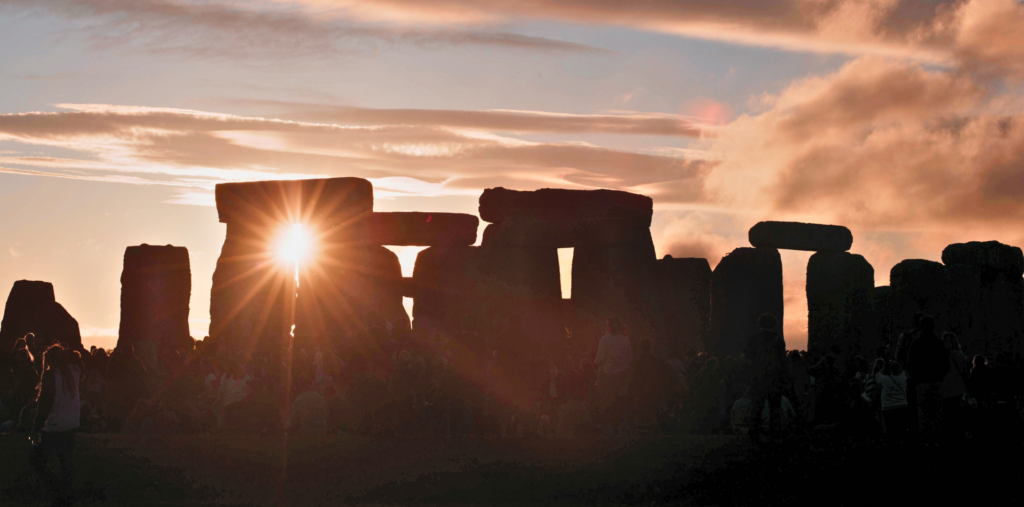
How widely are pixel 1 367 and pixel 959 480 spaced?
42.1ft

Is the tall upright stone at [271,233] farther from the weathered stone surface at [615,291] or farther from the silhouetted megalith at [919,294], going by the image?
the silhouetted megalith at [919,294]

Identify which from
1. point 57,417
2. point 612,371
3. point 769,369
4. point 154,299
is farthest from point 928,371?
point 154,299

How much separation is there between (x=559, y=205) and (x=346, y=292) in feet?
16.3

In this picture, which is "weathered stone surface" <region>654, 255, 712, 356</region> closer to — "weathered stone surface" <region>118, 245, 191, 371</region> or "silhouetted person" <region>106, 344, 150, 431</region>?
"silhouetted person" <region>106, 344, 150, 431</region>

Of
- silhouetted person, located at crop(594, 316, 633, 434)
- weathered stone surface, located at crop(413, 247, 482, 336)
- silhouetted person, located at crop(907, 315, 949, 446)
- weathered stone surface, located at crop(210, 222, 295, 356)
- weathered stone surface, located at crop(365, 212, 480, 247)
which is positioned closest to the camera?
silhouetted person, located at crop(907, 315, 949, 446)

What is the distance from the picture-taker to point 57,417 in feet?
32.3

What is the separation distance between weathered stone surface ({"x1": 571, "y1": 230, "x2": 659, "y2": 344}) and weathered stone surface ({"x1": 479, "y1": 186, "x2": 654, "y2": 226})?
1204 mm

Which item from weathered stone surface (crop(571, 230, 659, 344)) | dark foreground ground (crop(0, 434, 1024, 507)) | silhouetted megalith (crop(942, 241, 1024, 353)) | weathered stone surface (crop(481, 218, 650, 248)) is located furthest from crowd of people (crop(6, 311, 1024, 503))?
silhouetted megalith (crop(942, 241, 1024, 353))

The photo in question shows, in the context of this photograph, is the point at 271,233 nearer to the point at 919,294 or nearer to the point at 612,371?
the point at 612,371

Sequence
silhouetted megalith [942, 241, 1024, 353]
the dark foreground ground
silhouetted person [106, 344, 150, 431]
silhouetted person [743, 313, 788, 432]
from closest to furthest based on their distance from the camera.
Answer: the dark foreground ground
silhouetted person [743, 313, 788, 432]
silhouetted person [106, 344, 150, 431]
silhouetted megalith [942, 241, 1024, 353]

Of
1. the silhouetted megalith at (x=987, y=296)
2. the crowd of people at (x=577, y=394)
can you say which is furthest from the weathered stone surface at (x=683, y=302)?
the crowd of people at (x=577, y=394)

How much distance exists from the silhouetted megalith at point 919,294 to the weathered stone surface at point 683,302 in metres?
3.78

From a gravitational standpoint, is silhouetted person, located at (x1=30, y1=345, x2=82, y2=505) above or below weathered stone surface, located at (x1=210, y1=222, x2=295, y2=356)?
below

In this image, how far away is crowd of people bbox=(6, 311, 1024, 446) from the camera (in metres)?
10.9
